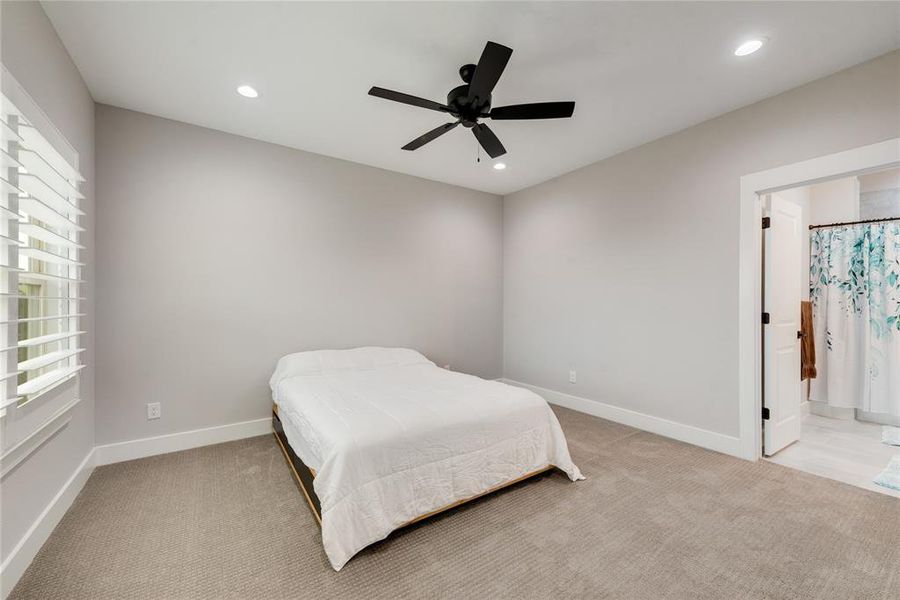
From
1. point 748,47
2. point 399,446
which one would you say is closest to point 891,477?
point 748,47

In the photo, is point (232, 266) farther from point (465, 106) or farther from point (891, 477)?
point (891, 477)

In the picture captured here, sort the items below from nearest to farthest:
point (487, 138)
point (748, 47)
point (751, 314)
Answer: point (748, 47), point (487, 138), point (751, 314)

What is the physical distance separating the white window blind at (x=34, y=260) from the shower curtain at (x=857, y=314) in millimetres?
5920

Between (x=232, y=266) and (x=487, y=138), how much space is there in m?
2.36

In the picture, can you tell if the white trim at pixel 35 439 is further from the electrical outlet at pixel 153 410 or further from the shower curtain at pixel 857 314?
the shower curtain at pixel 857 314

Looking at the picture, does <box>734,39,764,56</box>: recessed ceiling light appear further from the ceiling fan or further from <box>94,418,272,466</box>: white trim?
<box>94,418,272,466</box>: white trim

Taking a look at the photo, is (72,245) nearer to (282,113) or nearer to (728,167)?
(282,113)

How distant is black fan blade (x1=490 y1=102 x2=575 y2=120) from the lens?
6.57 feet

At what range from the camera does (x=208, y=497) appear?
2.21m

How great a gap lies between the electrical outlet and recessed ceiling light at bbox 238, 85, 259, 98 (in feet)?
7.89

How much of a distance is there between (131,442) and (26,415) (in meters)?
1.41

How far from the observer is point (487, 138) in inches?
92.3

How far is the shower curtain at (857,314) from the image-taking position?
133 inches

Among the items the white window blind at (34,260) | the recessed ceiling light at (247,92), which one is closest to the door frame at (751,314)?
the recessed ceiling light at (247,92)
